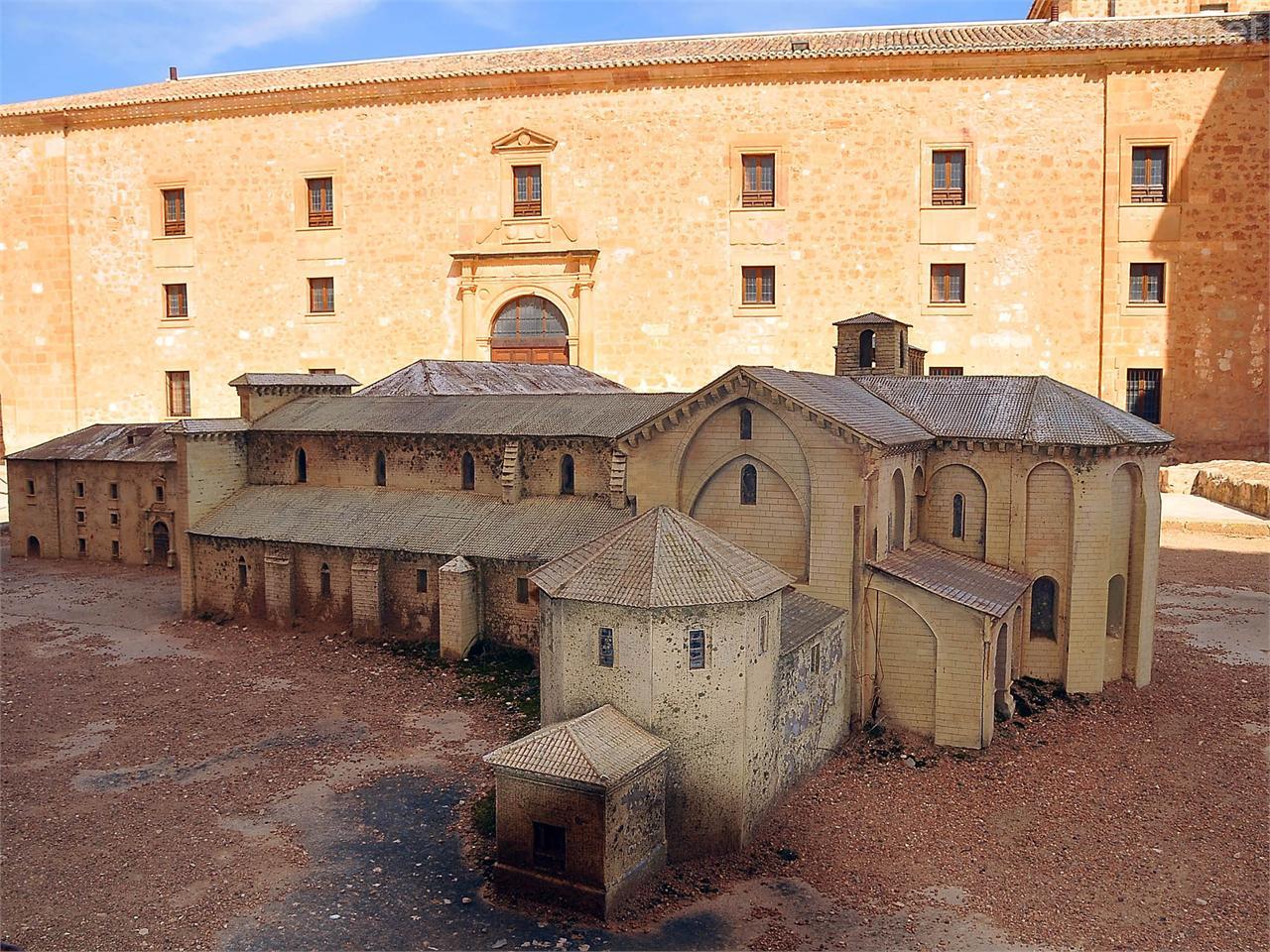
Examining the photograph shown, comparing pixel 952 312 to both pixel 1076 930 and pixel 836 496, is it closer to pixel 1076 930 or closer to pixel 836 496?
pixel 836 496

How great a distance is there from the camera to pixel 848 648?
2084 cm

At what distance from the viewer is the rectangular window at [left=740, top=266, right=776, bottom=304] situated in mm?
40625

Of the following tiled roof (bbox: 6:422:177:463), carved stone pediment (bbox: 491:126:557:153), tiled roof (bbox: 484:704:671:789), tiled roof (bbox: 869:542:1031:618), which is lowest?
tiled roof (bbox: 484:704:671:789)

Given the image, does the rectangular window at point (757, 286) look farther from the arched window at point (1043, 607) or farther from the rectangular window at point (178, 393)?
the rectangular window at point (178, 393)

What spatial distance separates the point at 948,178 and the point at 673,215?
10.1m

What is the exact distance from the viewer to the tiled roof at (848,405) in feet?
68.9

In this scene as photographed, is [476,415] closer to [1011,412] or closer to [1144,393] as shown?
[1011,412]

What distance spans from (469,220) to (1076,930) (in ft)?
114

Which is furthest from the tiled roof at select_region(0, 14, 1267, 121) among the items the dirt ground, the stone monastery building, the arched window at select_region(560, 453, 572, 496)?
the dirt ground

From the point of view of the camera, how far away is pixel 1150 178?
1501 inches

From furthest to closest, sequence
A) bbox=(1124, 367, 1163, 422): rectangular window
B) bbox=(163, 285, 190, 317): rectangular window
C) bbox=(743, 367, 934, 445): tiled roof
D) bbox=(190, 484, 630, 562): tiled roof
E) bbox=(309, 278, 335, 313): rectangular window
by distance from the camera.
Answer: bbox=(163, 285, 190, 317): rectangular window < bbox=(309, 278, 335, 313): rectangular window < bbox=(1124, 367, 1163, 422): rectangular window < bbox=(190, 484, 630, 562): tiled roof < bbox=(743, 367, 934, 445): tiled roof

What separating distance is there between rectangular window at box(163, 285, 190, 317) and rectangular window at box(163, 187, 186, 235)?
2338mm

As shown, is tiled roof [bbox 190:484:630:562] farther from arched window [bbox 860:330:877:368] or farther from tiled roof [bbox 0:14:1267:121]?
tiled roof [bbox 0:14:1267:121]

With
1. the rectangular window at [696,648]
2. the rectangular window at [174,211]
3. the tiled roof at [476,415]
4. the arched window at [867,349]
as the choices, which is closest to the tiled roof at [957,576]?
the rectangular window at [696,648]
